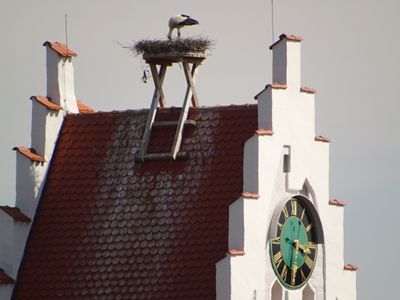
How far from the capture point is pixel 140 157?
85938mm

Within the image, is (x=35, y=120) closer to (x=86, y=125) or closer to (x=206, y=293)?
(x=86, y=125)

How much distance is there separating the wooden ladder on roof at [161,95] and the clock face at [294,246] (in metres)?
2.69

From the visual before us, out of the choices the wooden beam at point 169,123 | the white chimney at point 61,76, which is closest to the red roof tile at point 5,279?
the white chimney at point 61,76

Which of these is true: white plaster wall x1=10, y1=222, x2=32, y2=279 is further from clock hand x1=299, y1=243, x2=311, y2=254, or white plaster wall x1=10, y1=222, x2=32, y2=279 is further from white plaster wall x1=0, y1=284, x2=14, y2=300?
clock hand x1=299, y1=243, x2=311, y2=254

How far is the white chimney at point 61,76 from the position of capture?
8762cm

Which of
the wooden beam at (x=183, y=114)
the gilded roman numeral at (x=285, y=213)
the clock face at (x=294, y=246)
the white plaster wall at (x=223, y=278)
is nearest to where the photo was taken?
the white plaster wall at (x=223, y=278)

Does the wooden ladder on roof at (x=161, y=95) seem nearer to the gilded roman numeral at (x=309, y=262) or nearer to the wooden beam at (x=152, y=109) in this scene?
the wooden beam at (x=152, y=109)

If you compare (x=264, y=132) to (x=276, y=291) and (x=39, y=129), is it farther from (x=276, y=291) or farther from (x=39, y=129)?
(x=39, y=129)

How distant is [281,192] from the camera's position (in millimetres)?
84625

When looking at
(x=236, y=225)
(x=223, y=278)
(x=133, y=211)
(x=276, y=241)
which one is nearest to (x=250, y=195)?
(x=236, y=225)

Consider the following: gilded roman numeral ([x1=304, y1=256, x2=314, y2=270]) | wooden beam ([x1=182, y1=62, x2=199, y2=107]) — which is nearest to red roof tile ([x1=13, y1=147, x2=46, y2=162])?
wooden beam ([x1=182, y1=62, x2=199, y2=107])

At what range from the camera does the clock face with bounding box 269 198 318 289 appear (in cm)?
8438

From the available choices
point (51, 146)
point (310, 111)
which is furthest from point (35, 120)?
point (310, 111)

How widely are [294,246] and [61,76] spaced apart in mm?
6883
